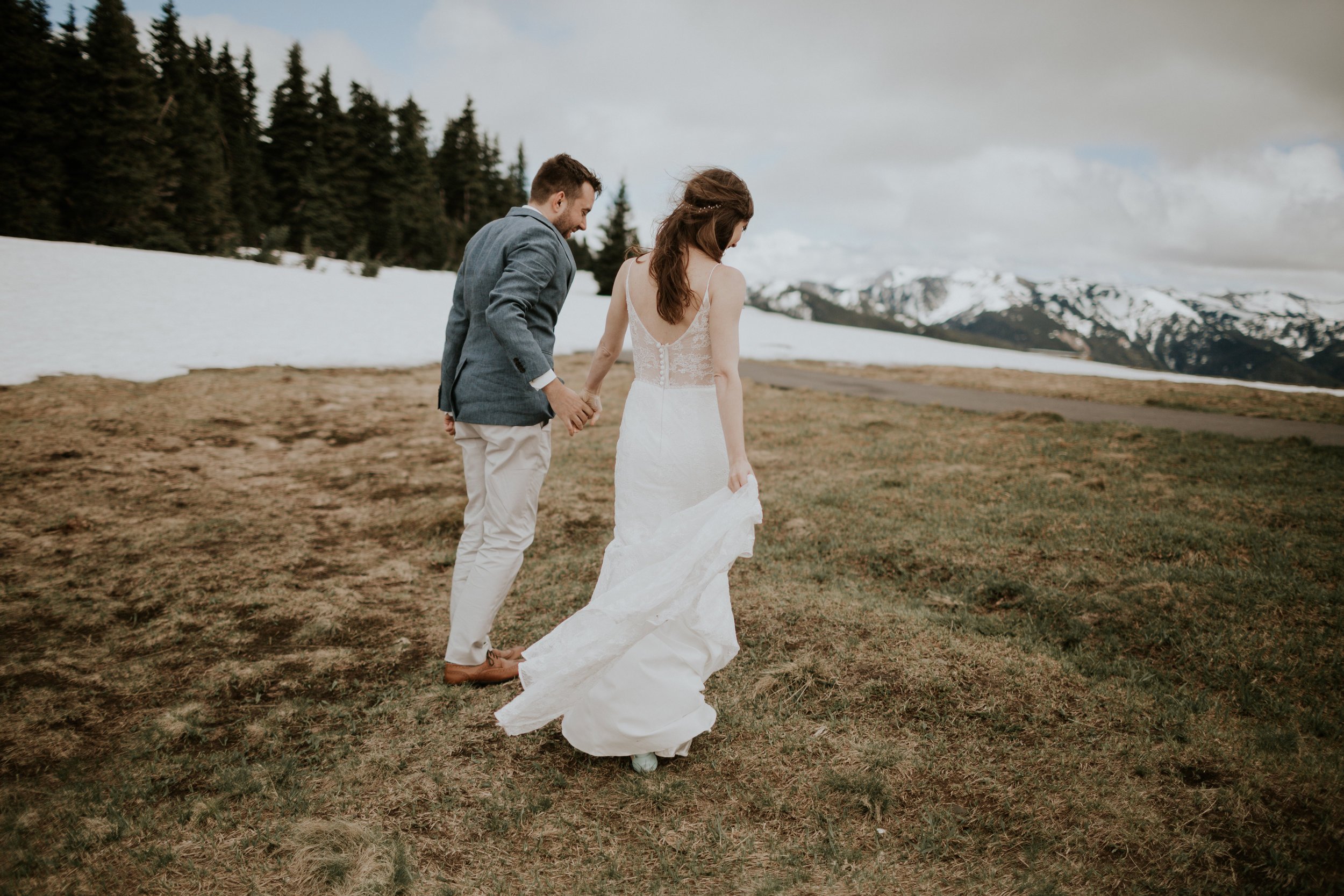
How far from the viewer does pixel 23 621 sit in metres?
3.67

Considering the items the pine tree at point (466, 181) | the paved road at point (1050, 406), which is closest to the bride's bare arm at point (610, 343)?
the paved road at point (1050, 406)

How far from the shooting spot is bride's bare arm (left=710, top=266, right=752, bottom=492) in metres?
2.36

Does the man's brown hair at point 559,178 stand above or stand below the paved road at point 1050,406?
above

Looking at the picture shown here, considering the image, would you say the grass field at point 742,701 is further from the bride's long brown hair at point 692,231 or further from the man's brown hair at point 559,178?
the man's brown hair at point 559,178

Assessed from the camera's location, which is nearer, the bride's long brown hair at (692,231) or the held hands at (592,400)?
A: the bride's long brown hair at (692,231)

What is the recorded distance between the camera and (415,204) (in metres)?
37.4

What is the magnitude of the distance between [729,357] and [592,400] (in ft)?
2.43

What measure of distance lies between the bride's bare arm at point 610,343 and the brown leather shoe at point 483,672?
1.36 metres

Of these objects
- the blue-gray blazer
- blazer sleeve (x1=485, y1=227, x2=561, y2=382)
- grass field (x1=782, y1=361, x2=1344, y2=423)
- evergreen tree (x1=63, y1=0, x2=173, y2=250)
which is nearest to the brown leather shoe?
the blue-gray blazer

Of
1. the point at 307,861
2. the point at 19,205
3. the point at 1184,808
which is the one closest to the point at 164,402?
the point at 307,861

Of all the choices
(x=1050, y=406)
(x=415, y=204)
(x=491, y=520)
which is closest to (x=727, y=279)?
(x=491, y=520)

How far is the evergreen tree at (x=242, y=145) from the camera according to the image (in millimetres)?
33344

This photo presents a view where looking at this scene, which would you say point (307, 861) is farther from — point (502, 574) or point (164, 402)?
point (164, 402)

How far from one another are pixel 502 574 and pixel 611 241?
3923 centimetres
